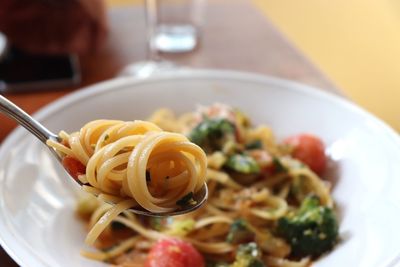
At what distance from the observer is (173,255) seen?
1482 millimetres

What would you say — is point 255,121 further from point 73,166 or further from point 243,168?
point 73,166

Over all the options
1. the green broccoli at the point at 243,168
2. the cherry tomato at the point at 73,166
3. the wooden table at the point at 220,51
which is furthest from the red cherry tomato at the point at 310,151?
the cherry tomato at the point at 73,166

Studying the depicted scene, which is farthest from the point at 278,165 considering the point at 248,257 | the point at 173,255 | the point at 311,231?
the point at 173,255

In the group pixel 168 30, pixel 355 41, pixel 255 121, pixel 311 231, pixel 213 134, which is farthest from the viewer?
pixel 355 41

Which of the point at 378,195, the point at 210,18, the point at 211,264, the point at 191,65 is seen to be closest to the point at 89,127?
the point at 211,264

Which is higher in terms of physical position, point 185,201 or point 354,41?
point 354,41

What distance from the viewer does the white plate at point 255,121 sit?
4.81 ft

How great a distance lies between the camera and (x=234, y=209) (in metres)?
1.75

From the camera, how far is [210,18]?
2.93 metres

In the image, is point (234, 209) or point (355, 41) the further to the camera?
point (355, 41)

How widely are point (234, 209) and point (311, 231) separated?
0.25 metres

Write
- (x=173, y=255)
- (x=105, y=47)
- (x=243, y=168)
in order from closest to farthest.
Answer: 1. (x=173, y=255)
2. (x=243, y=168)
3. (x=105, y=47)

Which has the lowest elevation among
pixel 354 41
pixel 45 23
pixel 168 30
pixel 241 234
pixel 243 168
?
pixel 241 234

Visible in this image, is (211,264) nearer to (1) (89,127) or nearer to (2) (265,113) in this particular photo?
(1) (89,127)
